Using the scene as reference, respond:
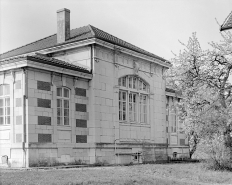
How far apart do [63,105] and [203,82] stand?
26.1 ft

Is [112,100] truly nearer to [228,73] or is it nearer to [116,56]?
[116,56]

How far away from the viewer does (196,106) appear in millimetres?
23328

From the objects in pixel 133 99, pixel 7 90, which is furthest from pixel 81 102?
pixel 133 99

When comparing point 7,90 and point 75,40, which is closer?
point 7,90

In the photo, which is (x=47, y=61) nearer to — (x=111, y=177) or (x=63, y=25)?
(x=63, y=25)

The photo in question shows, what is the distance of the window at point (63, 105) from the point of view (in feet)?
71.6

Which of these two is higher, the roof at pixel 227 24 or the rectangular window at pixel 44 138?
the roof at pixel 227 24

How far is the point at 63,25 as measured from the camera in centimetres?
2564

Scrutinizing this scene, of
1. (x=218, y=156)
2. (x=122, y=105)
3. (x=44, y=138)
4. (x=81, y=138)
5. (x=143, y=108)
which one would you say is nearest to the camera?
(x=44, y=138)

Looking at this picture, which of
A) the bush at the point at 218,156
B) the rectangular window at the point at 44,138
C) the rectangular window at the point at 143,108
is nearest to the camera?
the rectangular window at the point at 44,138

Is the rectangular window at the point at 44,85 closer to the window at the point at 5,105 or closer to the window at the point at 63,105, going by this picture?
the window at the point at 63,105

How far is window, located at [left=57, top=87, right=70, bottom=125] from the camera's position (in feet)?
71.6

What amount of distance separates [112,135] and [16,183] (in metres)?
12.4

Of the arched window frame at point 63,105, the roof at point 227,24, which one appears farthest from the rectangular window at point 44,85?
the roof at point 227,24
